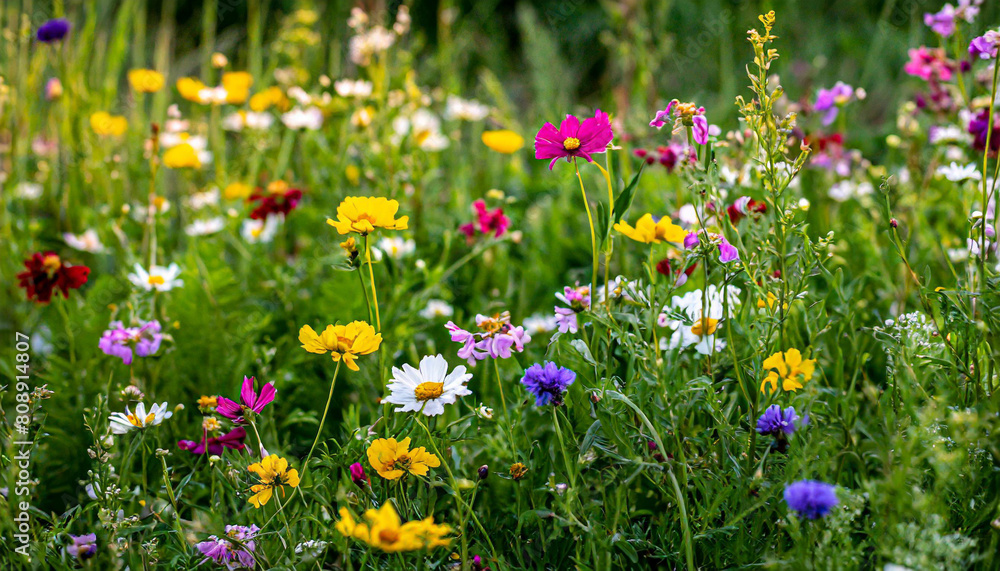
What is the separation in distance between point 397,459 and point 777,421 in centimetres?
44

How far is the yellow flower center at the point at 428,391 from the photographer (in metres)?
0.88

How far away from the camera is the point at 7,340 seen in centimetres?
169

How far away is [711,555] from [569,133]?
534mm

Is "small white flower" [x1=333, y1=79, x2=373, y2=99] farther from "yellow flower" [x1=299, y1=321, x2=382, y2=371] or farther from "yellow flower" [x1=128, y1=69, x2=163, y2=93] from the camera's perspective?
"yellow flower" [x1=299, y1=321, x2=382, y2=371]

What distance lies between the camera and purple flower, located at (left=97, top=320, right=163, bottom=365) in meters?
1.14

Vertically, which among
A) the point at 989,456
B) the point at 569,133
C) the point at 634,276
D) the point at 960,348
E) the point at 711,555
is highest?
the point at 569,133

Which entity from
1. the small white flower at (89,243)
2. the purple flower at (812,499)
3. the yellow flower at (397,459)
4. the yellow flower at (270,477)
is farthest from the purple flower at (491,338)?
the small white flower at (89,243)

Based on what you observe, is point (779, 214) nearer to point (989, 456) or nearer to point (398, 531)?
point (989, 456)

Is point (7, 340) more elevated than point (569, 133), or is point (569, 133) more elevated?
point (569, 133)

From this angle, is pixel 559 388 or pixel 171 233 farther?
pixel 171 233

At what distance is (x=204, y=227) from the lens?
5.83ft

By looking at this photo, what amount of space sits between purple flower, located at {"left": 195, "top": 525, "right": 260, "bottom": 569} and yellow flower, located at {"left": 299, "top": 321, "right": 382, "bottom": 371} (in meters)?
0.22

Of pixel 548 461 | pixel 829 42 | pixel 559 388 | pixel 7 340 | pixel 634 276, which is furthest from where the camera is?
pixel 829 42

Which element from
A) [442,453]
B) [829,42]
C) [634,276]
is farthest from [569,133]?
[829,42]
